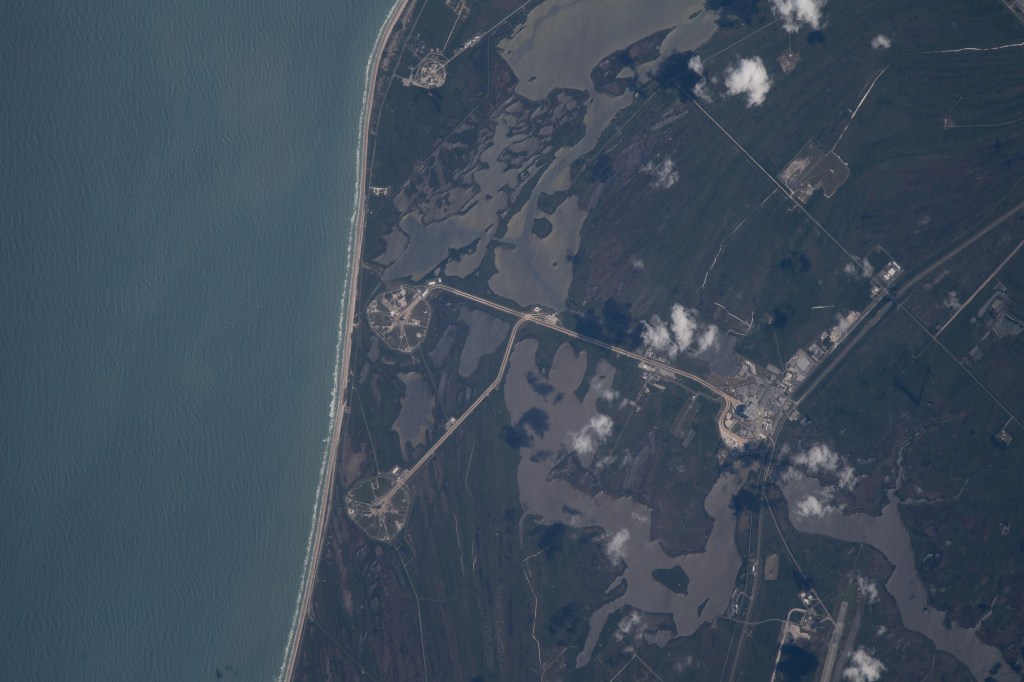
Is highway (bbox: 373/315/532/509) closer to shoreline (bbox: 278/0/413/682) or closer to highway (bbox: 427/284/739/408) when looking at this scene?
shoreline (bbox: 278/0/413/682)

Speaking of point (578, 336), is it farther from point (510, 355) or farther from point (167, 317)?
point (167, 317)

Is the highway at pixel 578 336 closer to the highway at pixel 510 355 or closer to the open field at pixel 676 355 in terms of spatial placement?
the highway at pixel 510 355

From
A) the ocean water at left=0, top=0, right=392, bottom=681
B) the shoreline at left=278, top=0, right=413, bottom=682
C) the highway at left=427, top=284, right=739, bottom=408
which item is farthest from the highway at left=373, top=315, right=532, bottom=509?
the ocean water at left=0, top=0, right=392, bottom=681

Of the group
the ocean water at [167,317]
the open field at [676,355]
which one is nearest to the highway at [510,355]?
the open field at [676,355]

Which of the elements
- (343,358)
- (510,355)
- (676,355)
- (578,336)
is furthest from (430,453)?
(676,355)

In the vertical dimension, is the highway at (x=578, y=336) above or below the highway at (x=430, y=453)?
above
